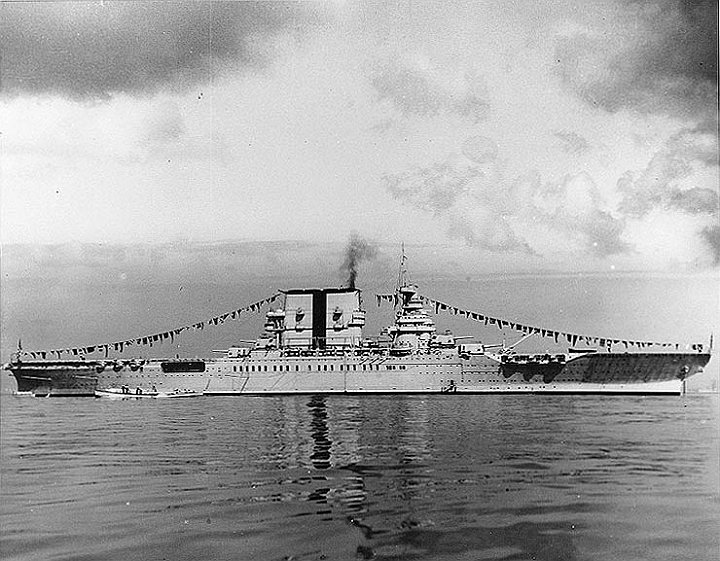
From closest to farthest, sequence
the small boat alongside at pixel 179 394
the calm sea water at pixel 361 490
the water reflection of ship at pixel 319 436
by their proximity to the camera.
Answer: the calm sea water at pixel 361 490 → the water reflection of ship at pixel 319 436 → the small boat alongside at pixel 179 394

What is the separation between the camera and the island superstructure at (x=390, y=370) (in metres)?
22.5

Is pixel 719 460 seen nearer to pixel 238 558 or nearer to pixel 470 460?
pixel 470 460

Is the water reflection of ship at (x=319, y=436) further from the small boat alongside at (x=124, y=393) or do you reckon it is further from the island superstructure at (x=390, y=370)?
the small boat alongside at (x=124, y=393)

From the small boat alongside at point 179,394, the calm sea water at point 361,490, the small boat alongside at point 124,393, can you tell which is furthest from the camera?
the small boat alongside at point 179,394

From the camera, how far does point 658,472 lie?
884 centimetres

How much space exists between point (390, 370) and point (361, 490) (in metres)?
15.3

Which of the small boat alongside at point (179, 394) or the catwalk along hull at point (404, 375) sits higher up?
the catwalk along hull at point (404, 375)

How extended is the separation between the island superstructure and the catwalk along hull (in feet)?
0.10

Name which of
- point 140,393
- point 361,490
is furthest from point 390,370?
point 361,490

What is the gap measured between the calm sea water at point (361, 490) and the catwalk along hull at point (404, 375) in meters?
8.63

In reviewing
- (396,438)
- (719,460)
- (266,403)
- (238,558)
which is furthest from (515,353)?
(238,558)

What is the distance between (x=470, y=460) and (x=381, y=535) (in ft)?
11.3

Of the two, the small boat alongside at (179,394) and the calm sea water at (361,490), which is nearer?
the calm sea water at (361,490)

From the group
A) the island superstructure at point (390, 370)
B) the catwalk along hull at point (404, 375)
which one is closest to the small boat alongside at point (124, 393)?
the island superstructure at point (390, 370)
